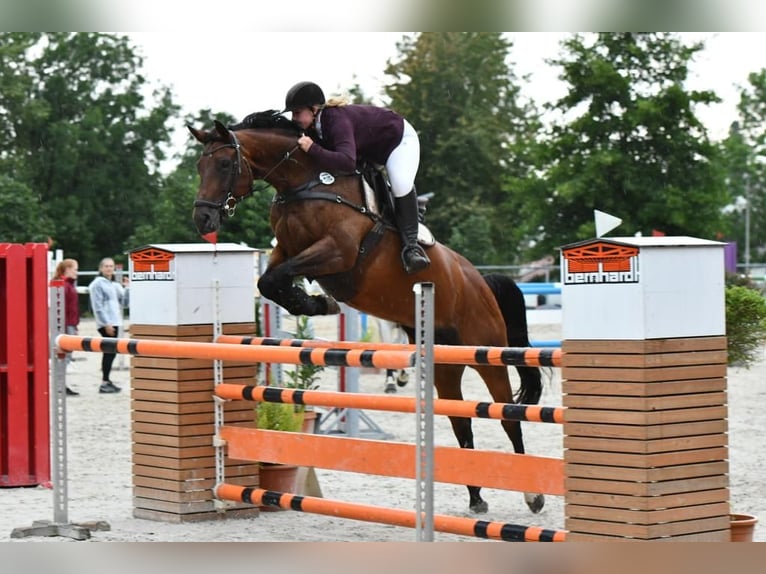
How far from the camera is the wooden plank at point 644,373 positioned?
3.88 m

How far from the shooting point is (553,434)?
8.80 m

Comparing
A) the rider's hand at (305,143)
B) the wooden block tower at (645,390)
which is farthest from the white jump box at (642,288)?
the rider's hand at (305,143)

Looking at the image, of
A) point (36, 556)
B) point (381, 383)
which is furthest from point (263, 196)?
point (36, 556)

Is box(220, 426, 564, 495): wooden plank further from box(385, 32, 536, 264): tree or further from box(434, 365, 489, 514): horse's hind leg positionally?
box(385, 32, 536, 264): tree

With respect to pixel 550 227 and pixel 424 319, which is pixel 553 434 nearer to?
pixel 424 319

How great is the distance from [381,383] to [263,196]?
9602mm

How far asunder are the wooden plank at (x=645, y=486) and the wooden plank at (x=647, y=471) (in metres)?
0.01

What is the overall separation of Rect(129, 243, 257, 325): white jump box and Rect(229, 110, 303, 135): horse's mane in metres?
0.59

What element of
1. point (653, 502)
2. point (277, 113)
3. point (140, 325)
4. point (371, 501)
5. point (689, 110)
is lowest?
point (371, 501)

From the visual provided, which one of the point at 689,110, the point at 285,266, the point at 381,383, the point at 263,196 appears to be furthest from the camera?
the point at 689,110

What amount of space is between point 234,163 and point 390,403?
1431mm

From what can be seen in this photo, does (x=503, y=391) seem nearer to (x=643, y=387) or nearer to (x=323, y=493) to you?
(x=323, y=493)

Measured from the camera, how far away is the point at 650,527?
3.87 m

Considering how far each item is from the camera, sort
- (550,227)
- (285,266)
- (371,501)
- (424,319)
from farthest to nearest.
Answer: (550,227)
(371,501)
(285,266)
(424,319)
